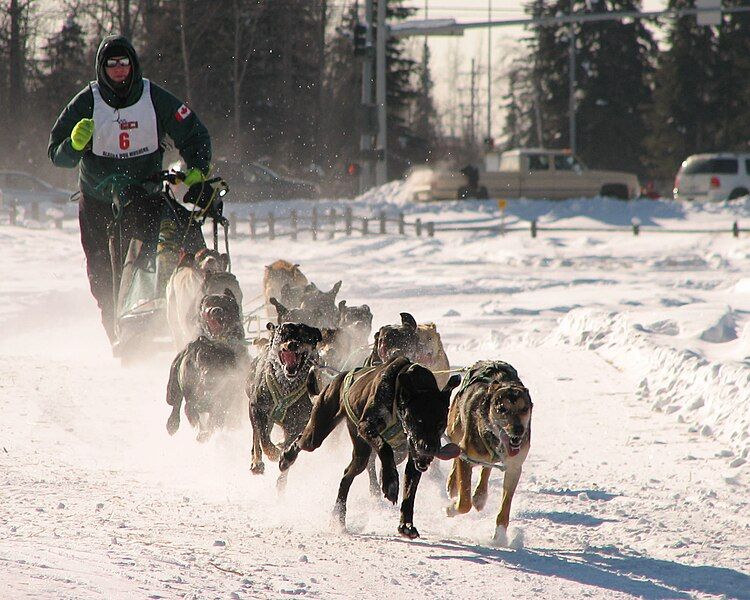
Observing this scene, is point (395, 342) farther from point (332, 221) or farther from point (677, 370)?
point (332, 221)

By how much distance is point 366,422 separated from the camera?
5355 millimetres

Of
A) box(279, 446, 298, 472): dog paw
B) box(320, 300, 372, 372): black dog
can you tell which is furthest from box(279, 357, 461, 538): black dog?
box(320, 300, 372, 372): black dog

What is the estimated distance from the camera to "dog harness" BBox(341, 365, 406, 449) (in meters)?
5.29

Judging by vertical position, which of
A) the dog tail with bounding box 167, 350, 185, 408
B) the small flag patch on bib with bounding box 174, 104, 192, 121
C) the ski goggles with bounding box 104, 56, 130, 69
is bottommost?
the dog tail with bounding box 167, 350, 185, 408

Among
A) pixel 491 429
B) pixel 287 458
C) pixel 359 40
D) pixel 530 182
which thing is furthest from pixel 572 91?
pixel 491 429

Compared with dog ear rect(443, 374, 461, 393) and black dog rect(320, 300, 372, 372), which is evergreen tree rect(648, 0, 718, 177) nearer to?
black dog rect(320, 300, 372, 372)

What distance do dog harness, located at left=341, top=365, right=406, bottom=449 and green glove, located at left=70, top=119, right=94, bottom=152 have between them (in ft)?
12.2

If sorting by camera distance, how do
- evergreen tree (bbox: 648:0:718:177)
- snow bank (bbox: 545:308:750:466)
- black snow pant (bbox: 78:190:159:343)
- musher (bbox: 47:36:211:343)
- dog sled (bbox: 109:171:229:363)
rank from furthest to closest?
evergreen tree (bbox: 648:0:718:177)
black snow pant (bbox: 78:190:159:343)
dog sled (bbox: 109:171:229:363)
musher (bbox: 47:36:211:343)
snow bank (bbox: 545:308:750:466)

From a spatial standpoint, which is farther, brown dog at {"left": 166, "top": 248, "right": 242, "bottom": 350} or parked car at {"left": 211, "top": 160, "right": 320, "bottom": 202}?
parked car at {"left": 211, "top": 160, "right": 320, "bottom": 202}

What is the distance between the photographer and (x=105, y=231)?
31.7 ft

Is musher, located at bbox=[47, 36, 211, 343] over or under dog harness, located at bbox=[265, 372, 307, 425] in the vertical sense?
over

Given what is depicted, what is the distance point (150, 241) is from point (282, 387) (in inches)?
137

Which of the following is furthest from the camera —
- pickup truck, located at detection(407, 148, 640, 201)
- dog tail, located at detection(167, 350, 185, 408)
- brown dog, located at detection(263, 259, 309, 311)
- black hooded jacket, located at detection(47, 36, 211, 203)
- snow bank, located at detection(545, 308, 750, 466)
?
pickup truck, located at detection(407, 148, 640, 201)

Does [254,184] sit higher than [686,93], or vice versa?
[686,93]
